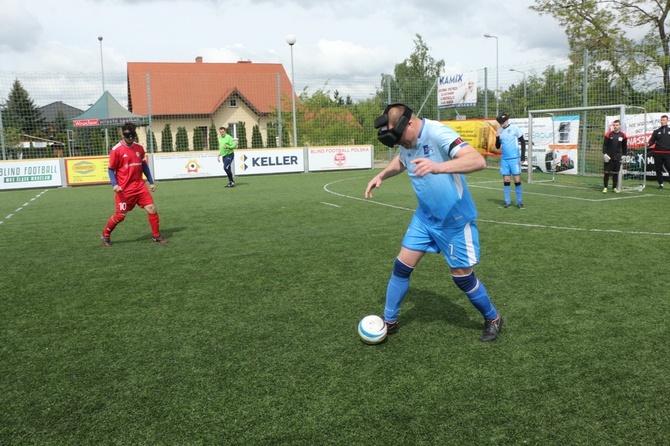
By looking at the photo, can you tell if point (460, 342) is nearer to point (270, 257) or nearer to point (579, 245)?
point (270, 257)

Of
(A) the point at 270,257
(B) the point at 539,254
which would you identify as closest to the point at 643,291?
(B) the point at 539,254

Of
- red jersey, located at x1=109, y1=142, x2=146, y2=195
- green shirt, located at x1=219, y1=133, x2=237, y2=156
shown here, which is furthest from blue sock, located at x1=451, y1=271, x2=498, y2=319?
green shirt, located at x1=219, y1=133, x2=237, y2=156

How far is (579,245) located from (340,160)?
697 inches

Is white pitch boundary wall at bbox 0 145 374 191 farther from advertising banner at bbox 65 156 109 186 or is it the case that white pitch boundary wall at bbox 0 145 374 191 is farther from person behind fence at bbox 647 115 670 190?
person behind fence at bbox 647 115 670 190

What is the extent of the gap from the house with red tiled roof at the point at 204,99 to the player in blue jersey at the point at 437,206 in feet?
67.3

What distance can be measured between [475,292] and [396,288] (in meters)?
0.62

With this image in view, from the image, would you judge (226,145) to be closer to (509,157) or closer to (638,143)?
(509,157)

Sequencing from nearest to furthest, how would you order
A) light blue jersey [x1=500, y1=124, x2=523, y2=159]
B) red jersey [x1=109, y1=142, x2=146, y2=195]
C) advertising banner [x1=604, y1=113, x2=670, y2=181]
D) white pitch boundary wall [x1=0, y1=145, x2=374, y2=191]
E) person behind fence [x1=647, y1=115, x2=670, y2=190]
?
red jersey [x1=109, y1=142, x2=146, y2=195] → light blue jersey [x1=500, y1=124, x2=523, y2=159] → person behind fence [x1=647, y1=115, x2=670, y2=190] → advertising banner [x1=604, y1=113, x2=670, y2=181] → white pitch boundary wall [x1=0, y1=145, x2=374, y2=191]

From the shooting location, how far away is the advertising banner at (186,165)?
71.3ft

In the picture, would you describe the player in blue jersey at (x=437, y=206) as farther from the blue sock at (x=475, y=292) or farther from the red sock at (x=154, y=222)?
the red sock at (x=154, y=222)

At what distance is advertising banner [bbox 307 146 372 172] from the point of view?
2439 cm

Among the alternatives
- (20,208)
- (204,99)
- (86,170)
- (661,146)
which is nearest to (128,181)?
(20,208)

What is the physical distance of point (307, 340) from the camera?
4418 millimetres

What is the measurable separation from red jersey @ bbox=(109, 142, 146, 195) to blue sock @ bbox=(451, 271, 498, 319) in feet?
20.4
